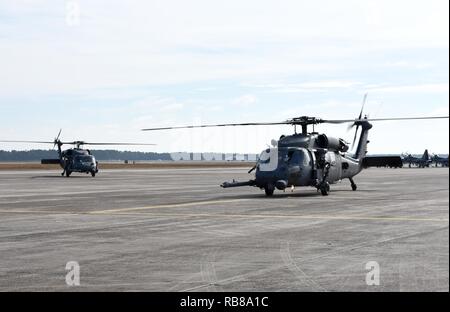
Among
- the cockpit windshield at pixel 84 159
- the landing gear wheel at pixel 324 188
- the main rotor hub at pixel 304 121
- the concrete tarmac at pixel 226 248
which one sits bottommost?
the concrete tarmac at pixel 226 248

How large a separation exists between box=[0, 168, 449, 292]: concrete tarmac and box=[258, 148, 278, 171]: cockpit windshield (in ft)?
20.6

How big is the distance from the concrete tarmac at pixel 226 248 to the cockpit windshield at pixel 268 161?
6.29 metres

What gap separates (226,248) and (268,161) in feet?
61.4

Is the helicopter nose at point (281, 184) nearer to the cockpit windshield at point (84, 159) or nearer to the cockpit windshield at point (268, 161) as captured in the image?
the cockpit windshield at point (268, 161)

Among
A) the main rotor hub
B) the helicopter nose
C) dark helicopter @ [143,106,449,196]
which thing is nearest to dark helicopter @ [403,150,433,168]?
dark helicopter @ [143,106,449,196]

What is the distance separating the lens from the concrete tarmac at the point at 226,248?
1091cm

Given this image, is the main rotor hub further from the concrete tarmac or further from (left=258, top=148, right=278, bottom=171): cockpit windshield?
the concrete tarmac

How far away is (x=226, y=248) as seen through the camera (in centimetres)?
1497

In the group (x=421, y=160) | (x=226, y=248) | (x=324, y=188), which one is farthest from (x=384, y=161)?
(x=421, y=160)

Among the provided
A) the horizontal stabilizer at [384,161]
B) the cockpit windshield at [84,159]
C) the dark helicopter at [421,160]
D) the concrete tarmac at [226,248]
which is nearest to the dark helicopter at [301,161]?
the horizontal stabilizer at [384,161]
